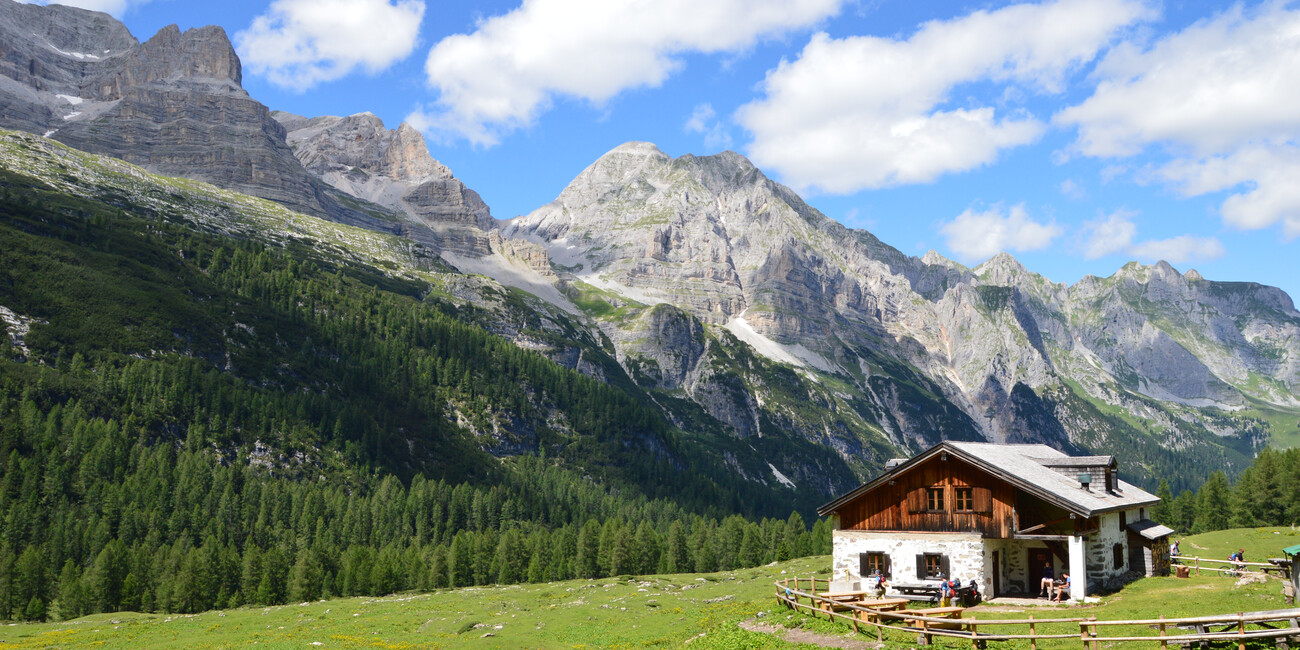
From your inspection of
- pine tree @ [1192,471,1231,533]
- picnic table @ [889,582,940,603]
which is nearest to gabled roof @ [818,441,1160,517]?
picnic table @ [889,582,940,603]

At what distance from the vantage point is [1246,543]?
8419 centimetres

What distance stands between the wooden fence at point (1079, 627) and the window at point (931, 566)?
33.3ft

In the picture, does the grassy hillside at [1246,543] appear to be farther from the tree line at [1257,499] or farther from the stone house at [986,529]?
the stone house at [986,529]

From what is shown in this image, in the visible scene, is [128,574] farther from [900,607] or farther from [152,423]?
[900,607]

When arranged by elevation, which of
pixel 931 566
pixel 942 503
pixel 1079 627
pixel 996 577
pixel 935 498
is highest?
pixel 935 498

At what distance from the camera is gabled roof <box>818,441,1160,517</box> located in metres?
51.2

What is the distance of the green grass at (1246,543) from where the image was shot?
76812 millimetres

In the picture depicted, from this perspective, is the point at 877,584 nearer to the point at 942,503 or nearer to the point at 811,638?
the point at 942,503

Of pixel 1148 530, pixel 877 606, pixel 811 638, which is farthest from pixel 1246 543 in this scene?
pixel 811 638

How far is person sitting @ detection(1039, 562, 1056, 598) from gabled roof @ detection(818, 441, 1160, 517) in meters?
4.37

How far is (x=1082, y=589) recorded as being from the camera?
49406 millimetres

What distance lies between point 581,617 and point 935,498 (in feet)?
85.0

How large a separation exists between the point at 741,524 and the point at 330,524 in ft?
273

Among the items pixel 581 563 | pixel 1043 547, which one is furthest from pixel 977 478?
pixel 581 563
